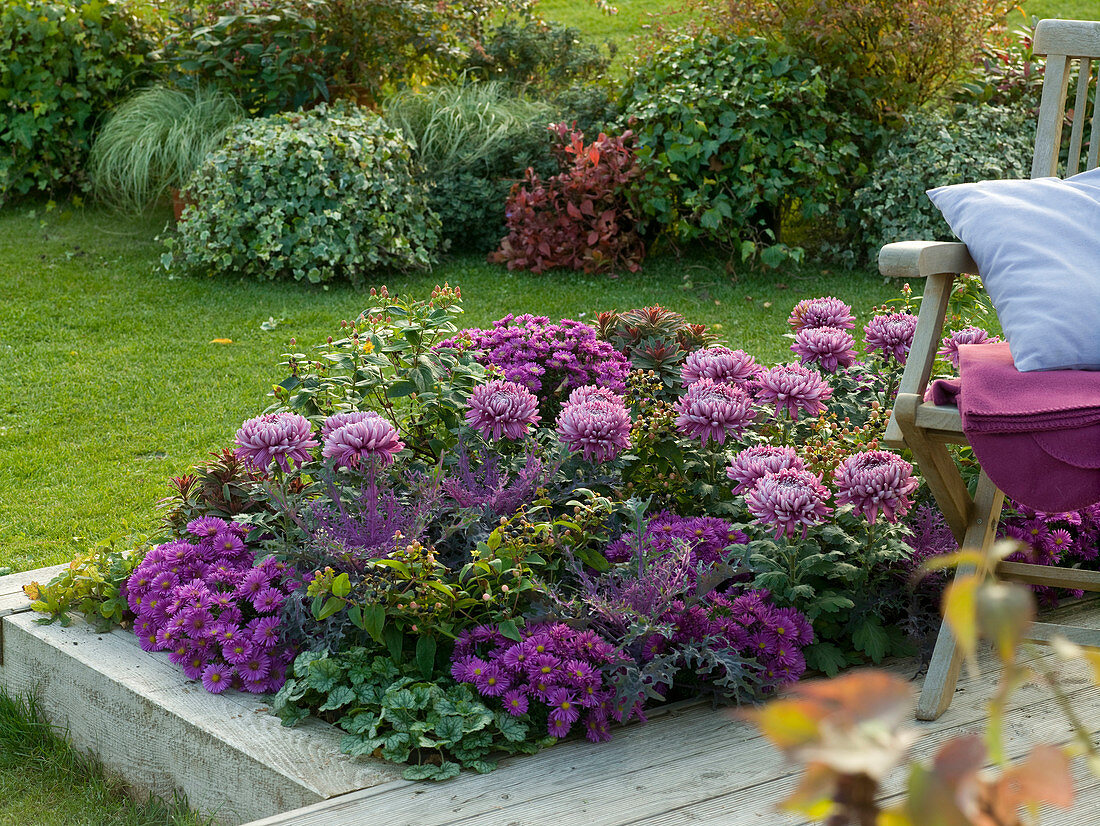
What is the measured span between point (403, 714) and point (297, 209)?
405 centimetres

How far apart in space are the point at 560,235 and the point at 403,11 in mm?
1876

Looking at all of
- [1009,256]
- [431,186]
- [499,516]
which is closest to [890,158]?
[431,186]

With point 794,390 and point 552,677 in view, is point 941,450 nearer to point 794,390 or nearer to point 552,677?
point 794,390

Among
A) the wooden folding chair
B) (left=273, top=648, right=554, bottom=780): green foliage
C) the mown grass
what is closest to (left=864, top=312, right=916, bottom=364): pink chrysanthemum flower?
the wooden folding chair

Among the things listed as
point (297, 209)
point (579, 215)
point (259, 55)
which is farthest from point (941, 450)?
point (259, 55)

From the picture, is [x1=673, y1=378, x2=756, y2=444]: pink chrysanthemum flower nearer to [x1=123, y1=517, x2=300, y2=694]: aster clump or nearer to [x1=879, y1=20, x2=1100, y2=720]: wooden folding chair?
[x1=879, y1=20, x2=1100, y2=720]: wooden folding chair

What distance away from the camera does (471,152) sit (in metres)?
6.20

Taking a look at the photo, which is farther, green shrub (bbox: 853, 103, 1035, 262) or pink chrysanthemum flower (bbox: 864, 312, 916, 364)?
green shrub (bbox: 853, 103, 1035, 262)

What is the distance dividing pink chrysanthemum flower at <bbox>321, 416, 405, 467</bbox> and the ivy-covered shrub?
375 centimetres

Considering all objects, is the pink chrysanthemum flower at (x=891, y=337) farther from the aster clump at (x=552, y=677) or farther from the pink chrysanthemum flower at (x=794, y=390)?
the aster clump at (x=552, y=677)

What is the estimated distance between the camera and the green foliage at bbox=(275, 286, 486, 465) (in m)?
2.47

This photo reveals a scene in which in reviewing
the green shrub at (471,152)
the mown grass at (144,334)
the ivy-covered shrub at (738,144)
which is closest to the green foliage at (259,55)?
the green shrub at (471,152)

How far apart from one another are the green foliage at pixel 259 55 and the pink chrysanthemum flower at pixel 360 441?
455 centimetres

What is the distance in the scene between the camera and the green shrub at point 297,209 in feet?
18.0
